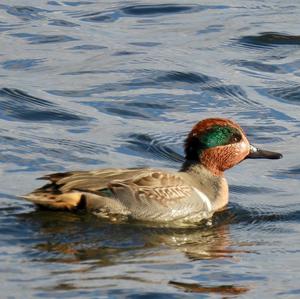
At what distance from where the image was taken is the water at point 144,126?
1112 cm

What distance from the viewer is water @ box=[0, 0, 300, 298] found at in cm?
1112

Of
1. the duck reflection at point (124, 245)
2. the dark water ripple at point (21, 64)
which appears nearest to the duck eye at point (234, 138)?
the duck reflection at point (124, 245)

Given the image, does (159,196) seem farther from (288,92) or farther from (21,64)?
(21,64)

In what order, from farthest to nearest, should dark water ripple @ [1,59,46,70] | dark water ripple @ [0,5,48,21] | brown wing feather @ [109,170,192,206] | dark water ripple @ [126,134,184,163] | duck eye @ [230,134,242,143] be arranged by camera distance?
dark water ripple @ [0,5,48,21], dark water ripple @ [1,59,46,70], dark water ripple @ [126,134,184,163], duck eye @ [230,134,242,143], brown wing feather @ [109,170,192,206]

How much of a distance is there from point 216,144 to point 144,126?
313 centimetres

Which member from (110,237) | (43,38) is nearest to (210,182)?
(110,237)

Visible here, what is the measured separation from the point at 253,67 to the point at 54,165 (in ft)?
18.8

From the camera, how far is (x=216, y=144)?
1359 centimetres

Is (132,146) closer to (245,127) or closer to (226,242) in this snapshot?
(245,127)

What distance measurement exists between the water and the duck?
0.55 ft

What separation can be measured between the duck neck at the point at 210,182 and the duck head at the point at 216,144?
0.05m

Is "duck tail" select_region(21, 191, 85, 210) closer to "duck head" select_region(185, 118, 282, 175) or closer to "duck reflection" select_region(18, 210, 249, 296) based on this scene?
"duck reflection" select_region(18, 210, 249, 296)

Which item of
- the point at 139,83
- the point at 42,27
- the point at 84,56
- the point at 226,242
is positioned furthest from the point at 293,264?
the point at 42,27

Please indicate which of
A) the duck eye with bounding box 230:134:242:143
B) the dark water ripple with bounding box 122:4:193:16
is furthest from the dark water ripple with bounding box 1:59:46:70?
the duck eye with bounding box 230:134:242:143
